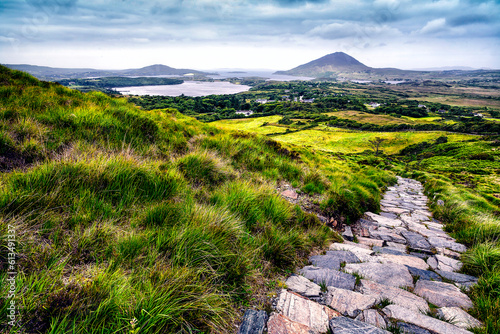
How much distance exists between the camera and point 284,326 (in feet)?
7.72

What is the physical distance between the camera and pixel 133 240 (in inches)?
94.7

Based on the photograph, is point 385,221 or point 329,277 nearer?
point 329,277

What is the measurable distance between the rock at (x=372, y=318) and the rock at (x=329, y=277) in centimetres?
52

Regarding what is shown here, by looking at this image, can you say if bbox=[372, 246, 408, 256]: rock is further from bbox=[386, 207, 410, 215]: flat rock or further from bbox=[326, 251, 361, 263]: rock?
bbox=[386, 207, 410, 215]: flat rock

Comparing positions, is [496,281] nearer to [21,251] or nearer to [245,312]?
[245,312]

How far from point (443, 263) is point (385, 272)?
154 centimetres

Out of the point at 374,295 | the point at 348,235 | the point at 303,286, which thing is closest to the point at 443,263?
the point at 348,235

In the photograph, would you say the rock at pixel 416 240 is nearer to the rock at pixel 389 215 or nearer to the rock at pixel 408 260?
the rock at pixel 408 260

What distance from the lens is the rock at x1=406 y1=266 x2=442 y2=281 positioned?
3.69 metres

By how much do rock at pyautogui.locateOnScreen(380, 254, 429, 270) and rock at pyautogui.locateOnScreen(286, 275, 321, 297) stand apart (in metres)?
2.22

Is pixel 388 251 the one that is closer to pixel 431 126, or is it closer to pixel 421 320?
pixel 421 320

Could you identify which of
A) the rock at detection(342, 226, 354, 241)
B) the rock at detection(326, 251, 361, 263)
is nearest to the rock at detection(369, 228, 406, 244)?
the rock at detection(342, 226, 354, 241)

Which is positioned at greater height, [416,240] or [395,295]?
[395,295]

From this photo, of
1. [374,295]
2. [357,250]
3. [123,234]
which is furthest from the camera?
[357,250]
